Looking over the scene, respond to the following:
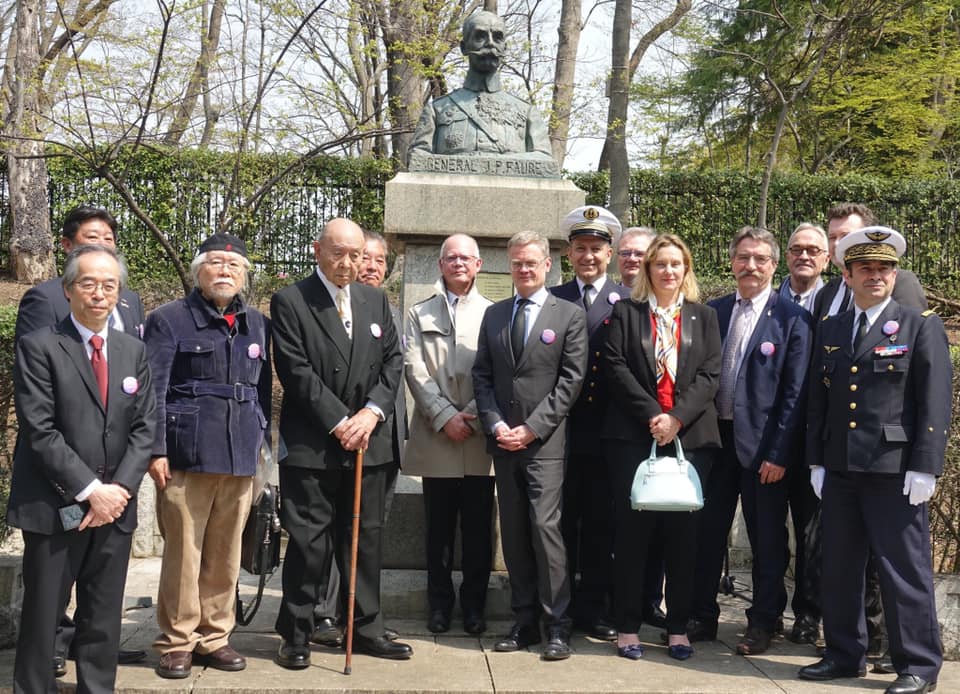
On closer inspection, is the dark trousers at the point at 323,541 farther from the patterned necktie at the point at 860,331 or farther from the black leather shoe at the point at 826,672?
the patterned necktie at the point at 860,331

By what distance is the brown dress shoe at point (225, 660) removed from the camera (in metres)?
4.41

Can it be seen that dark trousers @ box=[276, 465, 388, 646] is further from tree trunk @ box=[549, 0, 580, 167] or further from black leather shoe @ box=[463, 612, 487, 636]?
tree trunk @ box=[549, 0, 580, 167]

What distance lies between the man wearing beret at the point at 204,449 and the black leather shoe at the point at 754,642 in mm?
2346

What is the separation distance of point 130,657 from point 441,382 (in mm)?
1933

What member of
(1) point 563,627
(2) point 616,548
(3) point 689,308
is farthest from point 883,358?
(1) point 563,627

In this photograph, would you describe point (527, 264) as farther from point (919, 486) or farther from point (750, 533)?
point (919, 486)

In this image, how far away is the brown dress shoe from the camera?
4410 mm

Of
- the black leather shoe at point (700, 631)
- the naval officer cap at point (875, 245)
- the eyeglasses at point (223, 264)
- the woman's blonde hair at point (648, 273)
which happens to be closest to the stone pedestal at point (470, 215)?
the woman's blonde hair at point (648, 273)

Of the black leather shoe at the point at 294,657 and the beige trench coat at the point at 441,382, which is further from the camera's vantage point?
the beige trench coat at the point at 441,382

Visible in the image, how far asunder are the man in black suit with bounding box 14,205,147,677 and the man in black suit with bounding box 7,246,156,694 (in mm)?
273

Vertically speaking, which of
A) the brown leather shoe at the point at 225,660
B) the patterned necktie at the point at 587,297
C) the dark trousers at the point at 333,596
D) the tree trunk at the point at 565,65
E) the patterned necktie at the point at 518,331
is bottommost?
the brown leather shoe at the point at 225,660

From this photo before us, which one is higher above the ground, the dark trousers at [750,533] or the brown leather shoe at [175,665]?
the dark trousers at [750,533]

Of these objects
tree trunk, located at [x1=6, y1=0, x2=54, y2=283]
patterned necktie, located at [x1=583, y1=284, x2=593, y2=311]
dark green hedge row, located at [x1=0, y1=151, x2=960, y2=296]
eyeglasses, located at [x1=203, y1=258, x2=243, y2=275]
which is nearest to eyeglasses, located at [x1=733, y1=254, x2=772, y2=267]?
patterned necktie, located at [x1=583, y1=284, x2=593, y2=311]

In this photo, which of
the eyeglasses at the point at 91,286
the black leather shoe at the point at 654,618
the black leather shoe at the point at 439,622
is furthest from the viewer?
the black leather shoe at the point at 654,618
